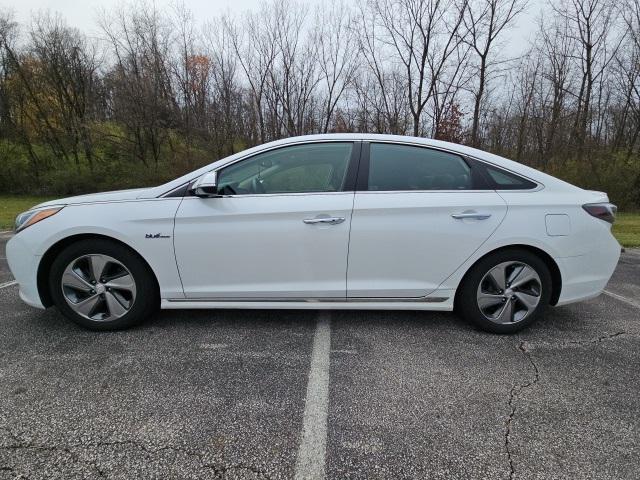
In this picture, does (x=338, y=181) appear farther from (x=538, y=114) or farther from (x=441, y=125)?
(x=538, y=114)

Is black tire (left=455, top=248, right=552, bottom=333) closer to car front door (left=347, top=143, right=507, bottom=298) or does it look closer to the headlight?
car front door (left=347, top=143, right=507, bottom=298)

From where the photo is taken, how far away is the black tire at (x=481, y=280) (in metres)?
3.03

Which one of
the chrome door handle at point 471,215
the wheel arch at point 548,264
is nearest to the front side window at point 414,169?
the chrome door handle at point 471,215

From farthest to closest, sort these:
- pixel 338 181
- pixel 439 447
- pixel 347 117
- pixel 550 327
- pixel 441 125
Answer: pixel 347 117 < pixel 441 125 < pixel 550 327 < pixel 338 181 < pixel 439 447

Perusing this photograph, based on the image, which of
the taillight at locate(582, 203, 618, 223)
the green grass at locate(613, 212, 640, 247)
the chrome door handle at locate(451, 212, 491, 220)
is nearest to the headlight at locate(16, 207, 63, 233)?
the chrome door handle at locate(451, 212, 491, 220)

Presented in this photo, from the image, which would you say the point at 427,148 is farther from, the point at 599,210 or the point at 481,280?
the point at 599,210

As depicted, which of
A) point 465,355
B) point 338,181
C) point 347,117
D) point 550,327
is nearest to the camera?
point 465,355

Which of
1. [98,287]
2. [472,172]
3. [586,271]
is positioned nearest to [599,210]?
[586,271]

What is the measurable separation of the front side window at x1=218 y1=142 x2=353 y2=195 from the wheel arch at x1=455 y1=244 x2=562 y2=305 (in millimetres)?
1266

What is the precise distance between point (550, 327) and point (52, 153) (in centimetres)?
2773

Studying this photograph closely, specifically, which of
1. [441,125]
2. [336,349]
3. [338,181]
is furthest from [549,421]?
[441,125]

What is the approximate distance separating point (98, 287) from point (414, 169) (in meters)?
2.68

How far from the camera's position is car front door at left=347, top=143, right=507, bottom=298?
115 inches

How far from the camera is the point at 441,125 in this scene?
66.5 ft
